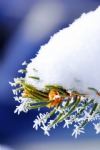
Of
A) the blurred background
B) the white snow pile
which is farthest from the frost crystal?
the blurred background

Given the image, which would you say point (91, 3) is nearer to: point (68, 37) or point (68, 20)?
point (68, 20)

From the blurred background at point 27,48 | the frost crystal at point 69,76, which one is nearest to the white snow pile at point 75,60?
the frost crystal at point 69,76

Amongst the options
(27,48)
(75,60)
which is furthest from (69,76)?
(27,48)

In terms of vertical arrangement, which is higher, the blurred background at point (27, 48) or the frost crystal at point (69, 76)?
the blurred background at point (27, 48)

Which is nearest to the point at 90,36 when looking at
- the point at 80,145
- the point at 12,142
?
the point at 80,145

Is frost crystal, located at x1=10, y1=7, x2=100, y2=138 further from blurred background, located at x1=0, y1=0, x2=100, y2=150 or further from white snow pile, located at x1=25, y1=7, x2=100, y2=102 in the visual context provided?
blurred background, located at x1=0, y1=0, x2=100, y2=150

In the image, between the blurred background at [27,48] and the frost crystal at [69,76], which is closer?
the frost crystal at [69,76]

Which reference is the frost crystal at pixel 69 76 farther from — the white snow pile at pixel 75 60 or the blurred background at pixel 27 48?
the blurred background at pixel 27 48
